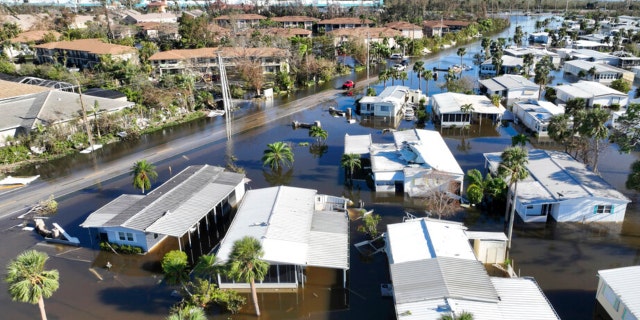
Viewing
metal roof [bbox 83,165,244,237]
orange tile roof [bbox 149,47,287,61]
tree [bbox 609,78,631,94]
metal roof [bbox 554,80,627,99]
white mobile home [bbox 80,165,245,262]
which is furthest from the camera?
orange tile roof [bbox 149,47,287,61]

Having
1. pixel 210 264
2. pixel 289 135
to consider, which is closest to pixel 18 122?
pixel 289 135

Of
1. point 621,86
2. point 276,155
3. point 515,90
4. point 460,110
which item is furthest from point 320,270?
point 621,86

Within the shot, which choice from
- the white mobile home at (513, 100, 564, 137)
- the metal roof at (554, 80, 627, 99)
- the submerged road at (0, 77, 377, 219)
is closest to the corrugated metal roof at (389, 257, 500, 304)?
the submerged road at (0, 77, 377, 219)

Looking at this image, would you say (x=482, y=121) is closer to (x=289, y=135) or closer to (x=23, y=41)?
(x=289, y=135)

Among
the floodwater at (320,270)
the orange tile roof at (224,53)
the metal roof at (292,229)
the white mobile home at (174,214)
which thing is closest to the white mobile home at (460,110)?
the floodwater at (320,270)

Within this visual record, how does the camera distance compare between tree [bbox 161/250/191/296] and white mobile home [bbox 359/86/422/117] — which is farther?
white mobile home [bbox 359/86/422/117]

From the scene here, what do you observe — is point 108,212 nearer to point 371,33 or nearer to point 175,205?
point 175,205

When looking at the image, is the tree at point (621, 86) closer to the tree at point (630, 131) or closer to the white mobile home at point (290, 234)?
the tree at point (630, 131)

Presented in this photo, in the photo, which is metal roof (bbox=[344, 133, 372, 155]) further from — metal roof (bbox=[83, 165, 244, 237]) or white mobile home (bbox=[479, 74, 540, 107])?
white mobile home (bbox=[479, 74, 540, 107])
